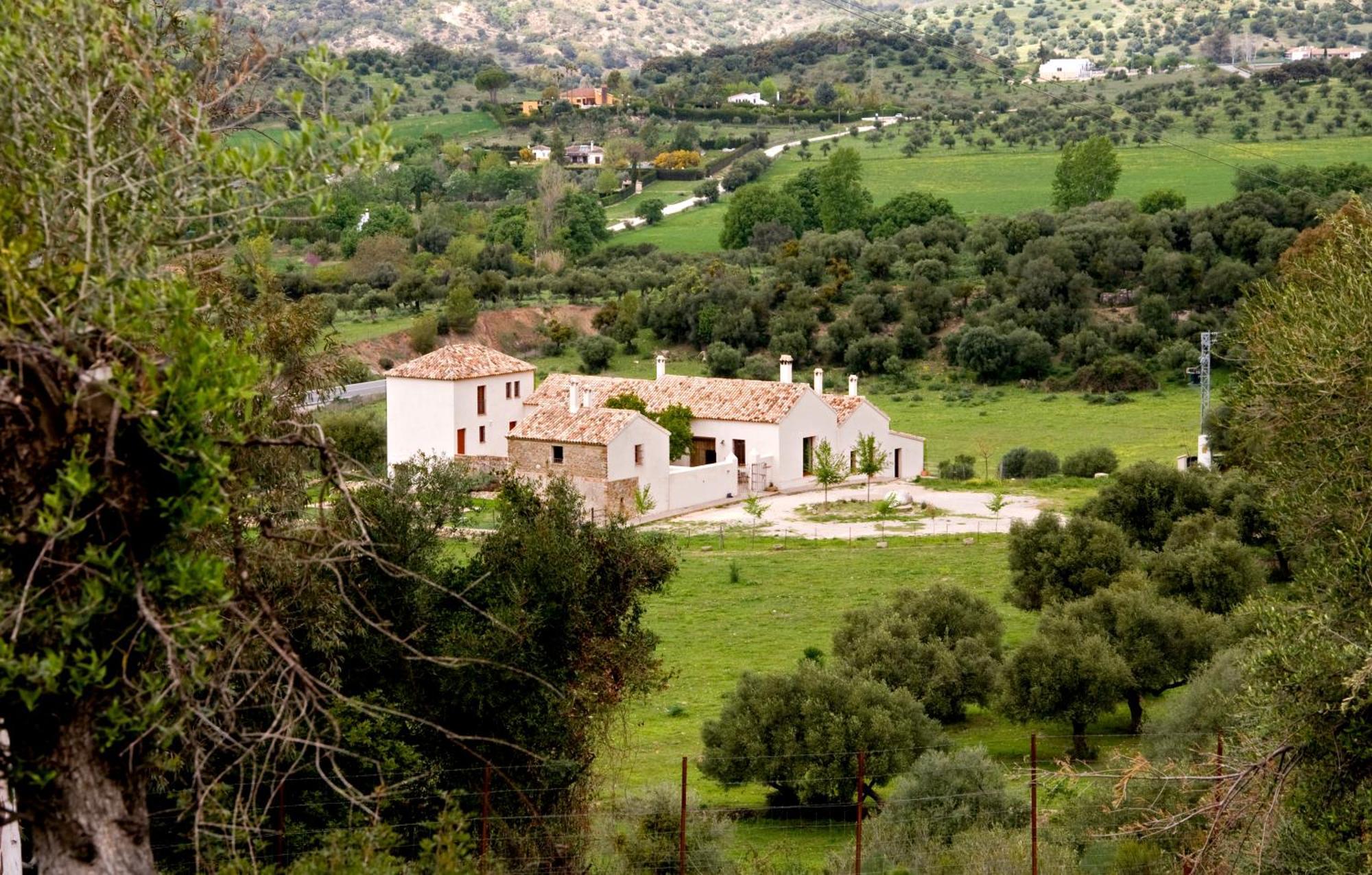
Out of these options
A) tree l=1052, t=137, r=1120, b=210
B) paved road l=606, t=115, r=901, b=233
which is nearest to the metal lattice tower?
tree l=1052, t=137, r=1120, b=210

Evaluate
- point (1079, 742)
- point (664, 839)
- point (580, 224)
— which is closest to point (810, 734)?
point (1079, 742)

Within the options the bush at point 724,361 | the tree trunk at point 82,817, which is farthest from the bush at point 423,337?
the tree trunk at point 82,817

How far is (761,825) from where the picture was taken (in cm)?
1848

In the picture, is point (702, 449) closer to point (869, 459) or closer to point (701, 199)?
point (869, 459)

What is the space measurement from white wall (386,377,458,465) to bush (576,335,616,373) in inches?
639

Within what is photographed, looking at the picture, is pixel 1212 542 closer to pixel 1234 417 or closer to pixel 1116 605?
pixel 1116 605

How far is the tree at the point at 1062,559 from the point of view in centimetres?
2911

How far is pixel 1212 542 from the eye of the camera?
94.1ft

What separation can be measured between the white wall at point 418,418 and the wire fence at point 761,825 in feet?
96.7

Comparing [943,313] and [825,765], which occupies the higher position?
[943,313]

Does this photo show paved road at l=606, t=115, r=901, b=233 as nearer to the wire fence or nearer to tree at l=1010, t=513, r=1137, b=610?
tree at l=1010, t=513, r=1137, b=610

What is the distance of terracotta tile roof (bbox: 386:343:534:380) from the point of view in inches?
1861

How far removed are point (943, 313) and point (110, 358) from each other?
2499 inches

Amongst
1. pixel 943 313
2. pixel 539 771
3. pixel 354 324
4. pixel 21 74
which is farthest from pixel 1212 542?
pixel 354 324
